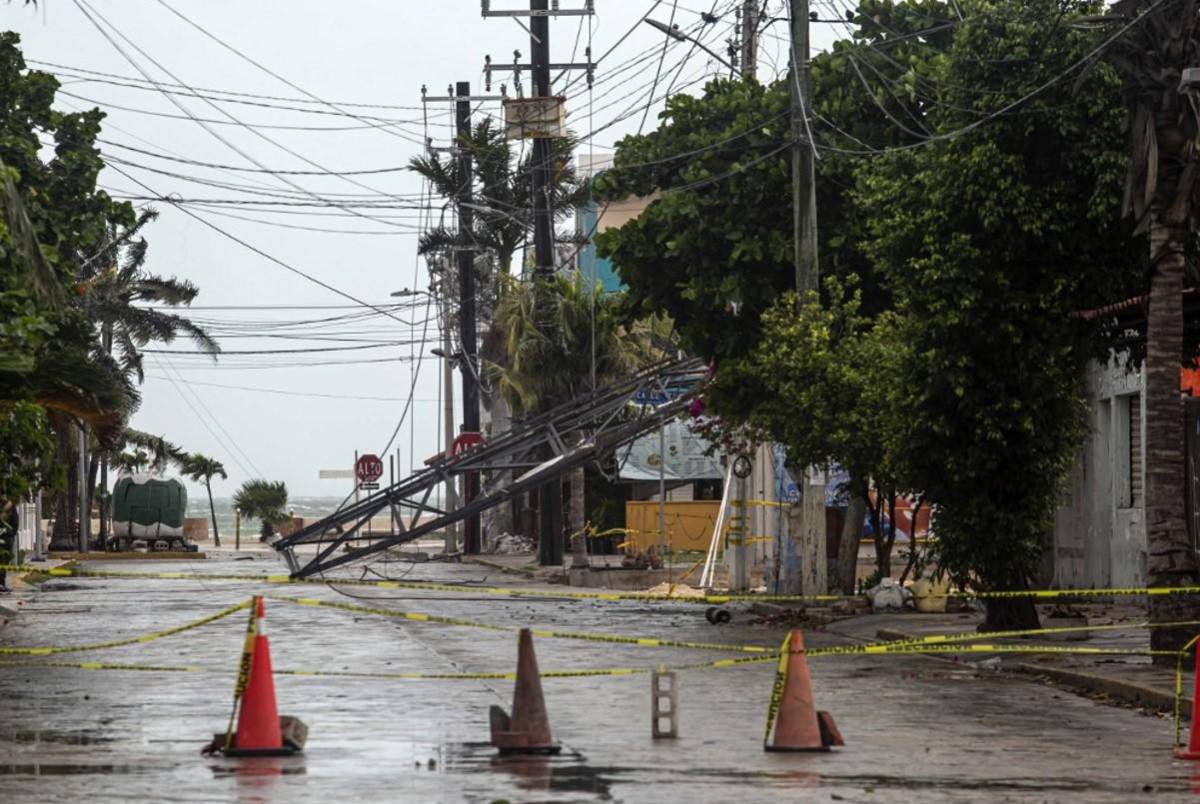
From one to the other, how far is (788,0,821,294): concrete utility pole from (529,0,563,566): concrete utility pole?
17.6m

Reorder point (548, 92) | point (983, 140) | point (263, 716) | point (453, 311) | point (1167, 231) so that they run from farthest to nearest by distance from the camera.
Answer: point (453, 311)
point (548, 92)
point (983, 140)
point (1167, 231)
point (263, 716)

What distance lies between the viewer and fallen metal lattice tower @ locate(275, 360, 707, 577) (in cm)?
3700

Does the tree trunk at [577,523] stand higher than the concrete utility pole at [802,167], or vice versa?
the concrete utility pole at [802,167]

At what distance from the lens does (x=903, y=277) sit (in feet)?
77.8

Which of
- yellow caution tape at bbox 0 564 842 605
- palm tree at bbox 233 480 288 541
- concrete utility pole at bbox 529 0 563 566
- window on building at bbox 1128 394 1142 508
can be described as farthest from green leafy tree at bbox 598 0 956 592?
palm tree at bbox 233 480 288 541

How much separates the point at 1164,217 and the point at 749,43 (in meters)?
16.9

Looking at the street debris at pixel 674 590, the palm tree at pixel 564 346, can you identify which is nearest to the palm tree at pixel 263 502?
the palm tree at pixel 564 346

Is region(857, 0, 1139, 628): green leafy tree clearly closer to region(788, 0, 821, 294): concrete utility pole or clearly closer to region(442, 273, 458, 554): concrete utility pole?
region(788, 0, 821, 294): concrete utility pole

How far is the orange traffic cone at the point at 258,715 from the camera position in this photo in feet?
41.3

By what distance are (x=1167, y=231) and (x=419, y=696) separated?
8.43 m

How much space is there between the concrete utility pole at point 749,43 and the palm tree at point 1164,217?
15.3 m

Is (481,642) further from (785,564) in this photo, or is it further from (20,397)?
(785,564)

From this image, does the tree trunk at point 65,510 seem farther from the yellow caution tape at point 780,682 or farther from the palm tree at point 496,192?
the yellow caution tape at point 780,682

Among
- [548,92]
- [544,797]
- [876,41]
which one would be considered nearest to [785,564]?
[876,41]
